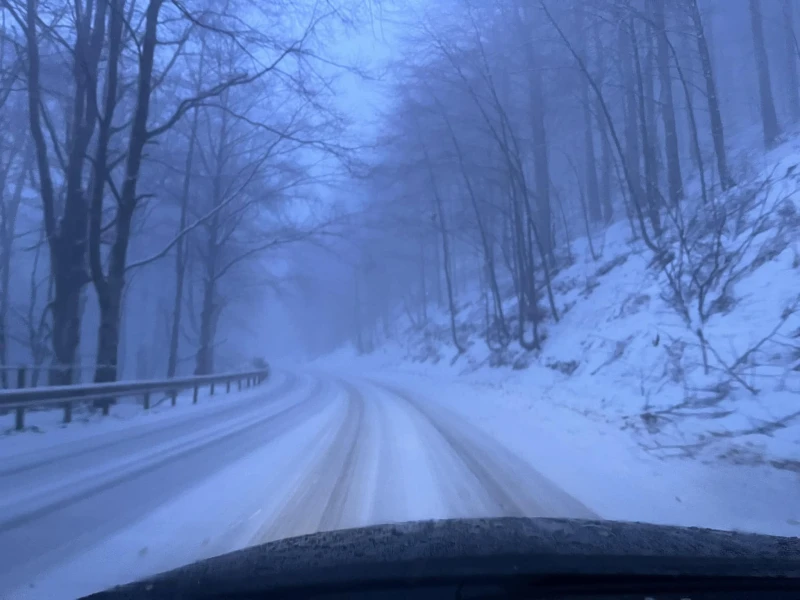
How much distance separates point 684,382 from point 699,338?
1.12 m

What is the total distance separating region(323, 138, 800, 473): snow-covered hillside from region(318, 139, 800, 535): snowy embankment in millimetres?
31

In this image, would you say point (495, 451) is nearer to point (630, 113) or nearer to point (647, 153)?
point (647, 153)

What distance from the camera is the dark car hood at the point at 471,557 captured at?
3193mm

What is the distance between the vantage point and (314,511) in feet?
19.8

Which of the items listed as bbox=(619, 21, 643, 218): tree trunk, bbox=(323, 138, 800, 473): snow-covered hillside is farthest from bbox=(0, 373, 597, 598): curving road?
bbox=(619, 21, 643, 218): tree trunk

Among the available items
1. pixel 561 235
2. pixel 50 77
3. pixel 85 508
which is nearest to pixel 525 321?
pixel 561 235

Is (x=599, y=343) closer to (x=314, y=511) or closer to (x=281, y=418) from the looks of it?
(x=281, y=418)

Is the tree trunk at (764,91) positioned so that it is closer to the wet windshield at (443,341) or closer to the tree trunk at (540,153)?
the wet windshield at (443,341)

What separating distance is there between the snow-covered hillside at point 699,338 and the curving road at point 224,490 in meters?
2.61

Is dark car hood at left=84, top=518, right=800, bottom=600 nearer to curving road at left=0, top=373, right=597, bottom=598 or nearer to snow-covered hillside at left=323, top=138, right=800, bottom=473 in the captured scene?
curving road at left=0, top=373, right=597, bottom=598

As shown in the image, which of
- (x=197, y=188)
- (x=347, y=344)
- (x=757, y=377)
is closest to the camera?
(x=757, y=377)

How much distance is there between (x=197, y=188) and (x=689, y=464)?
24535mm

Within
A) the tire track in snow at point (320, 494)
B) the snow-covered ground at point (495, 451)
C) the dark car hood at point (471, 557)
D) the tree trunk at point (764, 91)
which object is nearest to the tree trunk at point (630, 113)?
Answer: the tree trunk at point (764, 91)

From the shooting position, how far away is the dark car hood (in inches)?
126
